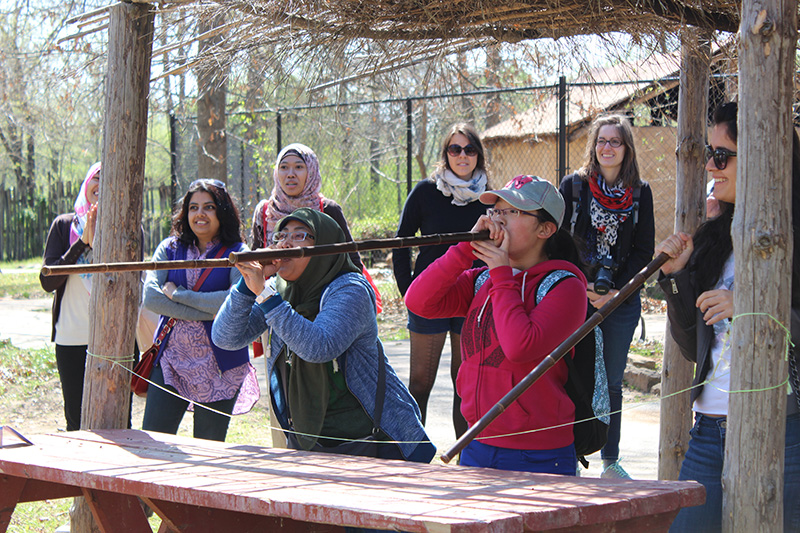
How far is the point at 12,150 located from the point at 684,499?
27996 millimetres

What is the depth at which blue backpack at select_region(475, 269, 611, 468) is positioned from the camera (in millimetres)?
2736

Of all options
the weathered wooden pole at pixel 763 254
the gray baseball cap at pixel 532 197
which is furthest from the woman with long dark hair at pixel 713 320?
the gray baseball cap at pixel 532 197

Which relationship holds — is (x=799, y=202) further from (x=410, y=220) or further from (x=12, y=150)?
(x=12, y=150)

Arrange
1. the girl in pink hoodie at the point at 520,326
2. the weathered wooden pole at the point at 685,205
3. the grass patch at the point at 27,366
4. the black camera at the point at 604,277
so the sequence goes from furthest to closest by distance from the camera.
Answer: the grass patch at the point at 27,366 → the black camera at the point at 604,277 → the weathered wooden pole at the point at 685,205 → the girl in pink hoodie at the point at 520,326

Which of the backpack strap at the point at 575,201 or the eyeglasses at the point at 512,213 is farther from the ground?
the backpack strap at the point at 575,201

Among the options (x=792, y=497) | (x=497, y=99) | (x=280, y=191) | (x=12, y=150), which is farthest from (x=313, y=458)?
(x=12, y=150)

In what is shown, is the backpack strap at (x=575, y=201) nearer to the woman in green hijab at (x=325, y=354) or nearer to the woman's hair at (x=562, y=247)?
the woman's hair at (x=562, y=247)

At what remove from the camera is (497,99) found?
1125cm

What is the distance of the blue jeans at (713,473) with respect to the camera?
2432mm

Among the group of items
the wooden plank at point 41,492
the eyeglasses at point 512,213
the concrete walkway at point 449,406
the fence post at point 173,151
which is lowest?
the concrete walkway at point 449,406

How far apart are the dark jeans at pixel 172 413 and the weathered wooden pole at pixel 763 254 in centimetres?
258

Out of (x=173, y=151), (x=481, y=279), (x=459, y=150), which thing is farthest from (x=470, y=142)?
(x=173, y=151)

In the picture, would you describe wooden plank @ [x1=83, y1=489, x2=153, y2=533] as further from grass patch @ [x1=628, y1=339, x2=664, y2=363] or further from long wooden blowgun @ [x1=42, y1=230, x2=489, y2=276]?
grass patch @ [x1=628, y1=339, x2=664, y2=363]

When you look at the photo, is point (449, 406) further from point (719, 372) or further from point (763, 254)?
point (763, 254)
